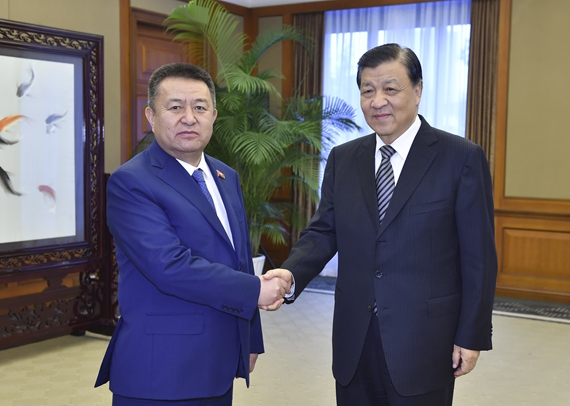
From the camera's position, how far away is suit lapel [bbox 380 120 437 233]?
6.70 feet

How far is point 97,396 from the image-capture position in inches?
147

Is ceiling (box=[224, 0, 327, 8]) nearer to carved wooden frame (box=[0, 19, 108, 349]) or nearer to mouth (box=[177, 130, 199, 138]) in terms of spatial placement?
carved wooden frame (box=[0, 19, 108, 349])

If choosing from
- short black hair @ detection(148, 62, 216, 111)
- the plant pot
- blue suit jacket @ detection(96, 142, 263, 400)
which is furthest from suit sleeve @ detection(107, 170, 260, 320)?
the plant pot

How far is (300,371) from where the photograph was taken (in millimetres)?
4199

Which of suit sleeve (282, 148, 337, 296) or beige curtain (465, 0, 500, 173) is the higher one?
beige curtain (465, 0, 500, 173)

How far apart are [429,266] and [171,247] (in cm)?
78

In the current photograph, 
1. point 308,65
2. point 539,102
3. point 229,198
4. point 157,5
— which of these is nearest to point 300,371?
point 229,198

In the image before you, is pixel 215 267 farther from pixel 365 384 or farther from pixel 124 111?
pixel 124 111

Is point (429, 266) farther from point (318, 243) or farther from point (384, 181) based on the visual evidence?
point (318, 243)

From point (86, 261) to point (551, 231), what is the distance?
416cm

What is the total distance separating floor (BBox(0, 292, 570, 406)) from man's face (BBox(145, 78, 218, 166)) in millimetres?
2100

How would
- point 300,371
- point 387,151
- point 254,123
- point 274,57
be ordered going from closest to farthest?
point 387,151 < point 300,371 < point 254,123 < point 274,57

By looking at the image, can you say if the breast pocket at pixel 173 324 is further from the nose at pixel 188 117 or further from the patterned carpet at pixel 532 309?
the patterned carpet at pixel 532 309

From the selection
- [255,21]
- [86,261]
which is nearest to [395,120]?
[86,261]
